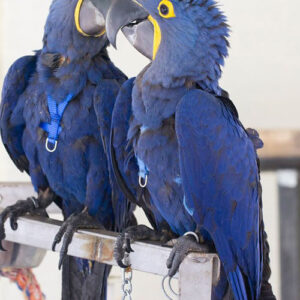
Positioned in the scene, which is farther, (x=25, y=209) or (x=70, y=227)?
(x=25, y=209)

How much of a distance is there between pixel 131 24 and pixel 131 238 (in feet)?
1.18

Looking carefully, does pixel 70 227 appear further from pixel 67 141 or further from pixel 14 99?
pixel 14 99

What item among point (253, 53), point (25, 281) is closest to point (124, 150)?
point (25, 281)

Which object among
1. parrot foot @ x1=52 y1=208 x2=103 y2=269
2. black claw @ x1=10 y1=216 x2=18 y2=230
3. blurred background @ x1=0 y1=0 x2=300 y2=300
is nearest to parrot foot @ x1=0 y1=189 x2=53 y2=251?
black claw @ x1=10 y1=216 x2=18 y2=230

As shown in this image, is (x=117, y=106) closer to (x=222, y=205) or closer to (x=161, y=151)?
(x=161, y=151)

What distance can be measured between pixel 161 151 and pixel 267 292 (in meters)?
0.30

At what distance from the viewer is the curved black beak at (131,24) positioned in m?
1.14

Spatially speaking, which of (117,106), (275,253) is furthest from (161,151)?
(275,253)

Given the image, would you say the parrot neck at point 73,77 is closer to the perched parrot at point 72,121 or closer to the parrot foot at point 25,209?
the perched parrot at point 72,121

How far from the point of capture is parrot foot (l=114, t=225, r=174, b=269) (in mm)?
1091

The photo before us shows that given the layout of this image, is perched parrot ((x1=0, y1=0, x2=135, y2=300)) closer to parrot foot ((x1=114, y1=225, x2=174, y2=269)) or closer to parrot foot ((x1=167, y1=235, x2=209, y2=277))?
parrot foot ((x1=114, y1=225, x2=174, y2=269))

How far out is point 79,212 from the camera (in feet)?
4.52

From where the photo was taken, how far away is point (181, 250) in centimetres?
107

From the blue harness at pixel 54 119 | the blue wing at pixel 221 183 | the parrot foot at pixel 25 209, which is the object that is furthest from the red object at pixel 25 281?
the blue wing at pixel 221 183
